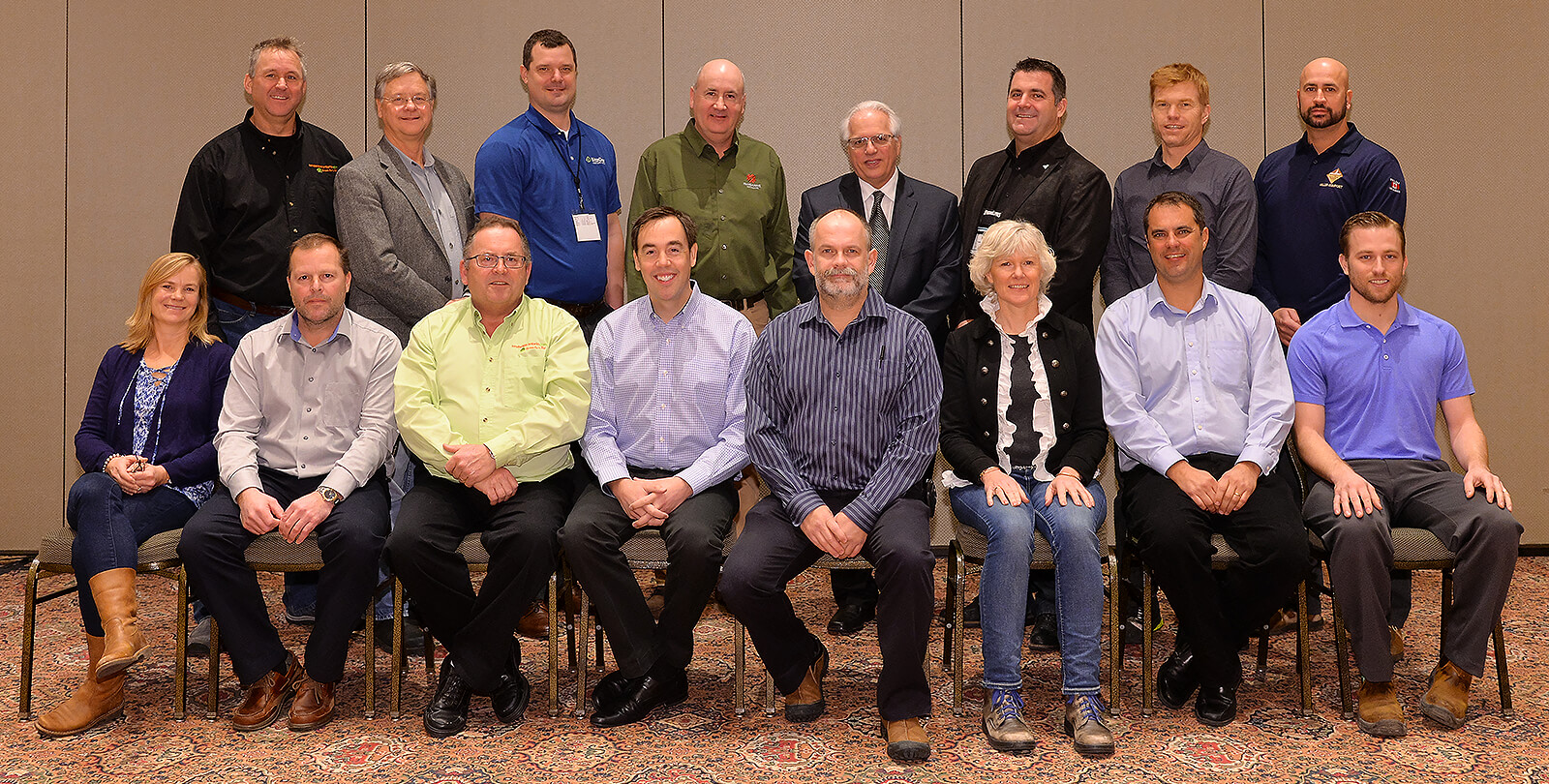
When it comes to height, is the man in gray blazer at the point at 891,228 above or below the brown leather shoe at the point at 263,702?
above

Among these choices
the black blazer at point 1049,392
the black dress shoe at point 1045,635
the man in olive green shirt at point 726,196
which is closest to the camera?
the black blazer at point 1049,392

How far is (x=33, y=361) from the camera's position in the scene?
5.45 meters

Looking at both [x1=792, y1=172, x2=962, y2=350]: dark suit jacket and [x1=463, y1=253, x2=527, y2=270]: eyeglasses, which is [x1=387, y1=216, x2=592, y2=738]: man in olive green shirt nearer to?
[x1=463, y1=253, x2=527, y2=270]: eyeglasses

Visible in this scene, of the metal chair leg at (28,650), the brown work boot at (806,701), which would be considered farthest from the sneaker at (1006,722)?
the metal chair leg at (28,650)

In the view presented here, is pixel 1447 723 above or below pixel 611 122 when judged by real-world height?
below

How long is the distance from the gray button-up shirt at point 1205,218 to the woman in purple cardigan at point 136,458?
10.1 feet

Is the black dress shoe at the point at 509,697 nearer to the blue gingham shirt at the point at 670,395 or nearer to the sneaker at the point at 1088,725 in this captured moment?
the blue gingham shirt at the point at 670,395

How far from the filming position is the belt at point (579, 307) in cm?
401

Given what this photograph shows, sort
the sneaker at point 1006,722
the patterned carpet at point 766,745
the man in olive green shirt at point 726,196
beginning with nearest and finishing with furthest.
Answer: the patterned carpet at point 766,745 → the sneaker at point 1006,722 → the man in olive green shirt at point 726,196

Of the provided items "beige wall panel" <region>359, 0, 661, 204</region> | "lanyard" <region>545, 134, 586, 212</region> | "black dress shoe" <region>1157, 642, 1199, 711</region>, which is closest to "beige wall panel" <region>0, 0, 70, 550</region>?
"beige wall panel" <region>359, 0, 661, 204</region>

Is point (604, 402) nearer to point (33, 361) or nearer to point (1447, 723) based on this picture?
point (1447, 723)

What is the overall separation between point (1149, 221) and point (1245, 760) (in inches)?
63.4

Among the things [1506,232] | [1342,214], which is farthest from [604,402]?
[1506,232]

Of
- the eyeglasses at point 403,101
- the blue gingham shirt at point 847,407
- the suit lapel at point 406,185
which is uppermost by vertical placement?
the eyeglasses at point 403,101
